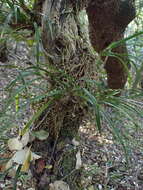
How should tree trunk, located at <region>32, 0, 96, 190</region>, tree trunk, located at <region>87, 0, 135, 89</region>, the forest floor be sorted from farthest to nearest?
tree trunk, located at <region>87, 0, 135, 89</region>
the forest floor
tree trunk, located at <region>32, 0, 96, 190</region>

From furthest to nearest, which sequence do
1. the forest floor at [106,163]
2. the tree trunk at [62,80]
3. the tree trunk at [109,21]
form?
the tree trunk at [109,21]
the forest floor at [106,163]
the tree trunk at [62,80]

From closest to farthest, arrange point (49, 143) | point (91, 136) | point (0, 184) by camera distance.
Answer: point (49, 143) → point (0, 184) → point (91, 136)

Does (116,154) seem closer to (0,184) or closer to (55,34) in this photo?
(0,184)

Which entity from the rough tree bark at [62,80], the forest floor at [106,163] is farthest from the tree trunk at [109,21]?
the rough tree bark at [62,80]

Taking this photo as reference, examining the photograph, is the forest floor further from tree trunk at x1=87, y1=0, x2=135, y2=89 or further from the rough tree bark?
tree trunk at x1=87, y1=0, x2=135, y2=89

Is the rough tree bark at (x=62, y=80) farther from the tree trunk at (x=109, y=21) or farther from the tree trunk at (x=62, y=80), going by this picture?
the tree trunk at (x=109, y=21)

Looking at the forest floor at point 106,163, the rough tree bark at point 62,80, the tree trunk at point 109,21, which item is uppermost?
Answer: the tree trunk at point 109,21

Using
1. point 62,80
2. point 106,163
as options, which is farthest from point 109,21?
point 62,80

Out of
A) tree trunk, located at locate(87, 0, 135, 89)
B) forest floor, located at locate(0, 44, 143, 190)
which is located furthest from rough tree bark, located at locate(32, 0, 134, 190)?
tree trunk, located at locate(87, 0, 135, 89)

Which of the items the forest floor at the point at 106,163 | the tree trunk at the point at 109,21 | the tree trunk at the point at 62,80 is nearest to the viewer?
the tree trunk at the point at 62,80

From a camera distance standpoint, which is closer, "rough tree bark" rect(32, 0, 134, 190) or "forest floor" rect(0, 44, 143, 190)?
"rough tree bark" rect(32, 0, 134, 190)

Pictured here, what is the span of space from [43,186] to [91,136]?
96 cm

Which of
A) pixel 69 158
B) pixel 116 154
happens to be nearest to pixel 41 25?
pixel 69 158

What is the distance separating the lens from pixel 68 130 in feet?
2.62
